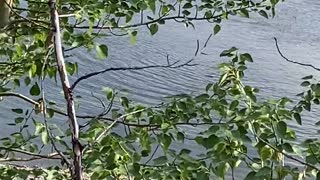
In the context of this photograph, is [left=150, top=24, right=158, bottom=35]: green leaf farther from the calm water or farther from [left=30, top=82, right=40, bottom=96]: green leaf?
the calm water

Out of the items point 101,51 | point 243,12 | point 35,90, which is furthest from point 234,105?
point 243,12

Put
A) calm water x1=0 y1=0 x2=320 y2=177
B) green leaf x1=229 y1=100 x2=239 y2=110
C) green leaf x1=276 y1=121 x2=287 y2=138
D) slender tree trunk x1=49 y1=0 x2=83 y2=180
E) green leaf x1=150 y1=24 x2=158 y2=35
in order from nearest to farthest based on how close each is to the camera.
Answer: slender tree trunk x1=49 y1=0 x2=83 y2=180, green leaf x1=276 y1=121 x2=287 y2=138, green leaf x1=229 y1=100 x2=239 y2=110, green leaf x1=150 y1=24 x2=158 y2=35, calm water x1=0 y1=0 x2=320 y2=177

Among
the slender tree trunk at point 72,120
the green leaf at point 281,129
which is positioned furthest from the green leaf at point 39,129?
the green leaf at point 281,129

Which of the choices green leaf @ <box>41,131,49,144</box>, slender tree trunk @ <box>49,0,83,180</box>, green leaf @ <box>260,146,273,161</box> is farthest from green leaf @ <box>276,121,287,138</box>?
green leaf @ <box>41,131,49,144</box>

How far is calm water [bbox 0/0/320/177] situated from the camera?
463 cm

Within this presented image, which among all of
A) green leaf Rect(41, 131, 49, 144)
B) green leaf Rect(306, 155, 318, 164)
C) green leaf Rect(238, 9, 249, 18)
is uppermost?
green leaf Rect(238, 9, 249, 18)

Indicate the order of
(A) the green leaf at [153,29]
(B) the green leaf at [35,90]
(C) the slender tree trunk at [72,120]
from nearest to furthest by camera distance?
(C) the slender tree trunk at [72,120] → (B) the green leaf at [35,90] → (A) the green leaf at [153,29]

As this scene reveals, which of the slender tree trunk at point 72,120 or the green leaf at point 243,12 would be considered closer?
the slender tree trunk at point 72,120

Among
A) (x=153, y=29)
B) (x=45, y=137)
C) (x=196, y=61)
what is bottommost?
(x=196, y=61)

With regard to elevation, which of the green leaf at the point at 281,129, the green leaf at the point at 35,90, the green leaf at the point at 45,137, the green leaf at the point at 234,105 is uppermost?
the green leaf at the point at 281,129

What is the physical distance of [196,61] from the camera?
17.4 ft

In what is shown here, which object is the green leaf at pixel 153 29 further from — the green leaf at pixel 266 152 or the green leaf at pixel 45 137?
the green leaf at pixel 266 152

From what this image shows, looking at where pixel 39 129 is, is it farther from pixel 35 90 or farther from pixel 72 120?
pixel 72 120

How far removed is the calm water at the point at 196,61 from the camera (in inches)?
182
